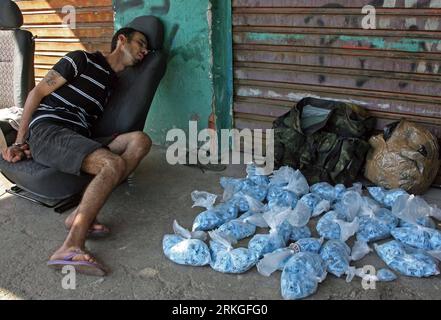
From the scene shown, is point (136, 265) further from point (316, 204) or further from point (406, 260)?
point (406, 260)

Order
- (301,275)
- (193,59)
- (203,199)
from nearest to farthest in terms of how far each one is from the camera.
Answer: (301,275) → (203,199) → (193,59)

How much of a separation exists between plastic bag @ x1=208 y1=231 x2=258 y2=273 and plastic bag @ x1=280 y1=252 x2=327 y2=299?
0.76ft

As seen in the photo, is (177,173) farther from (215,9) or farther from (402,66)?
(402,66)

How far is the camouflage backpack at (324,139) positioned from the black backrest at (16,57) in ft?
7.41

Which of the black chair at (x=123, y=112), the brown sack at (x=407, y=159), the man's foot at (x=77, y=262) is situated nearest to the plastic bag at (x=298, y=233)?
the brown sack at (x=407, y=159)

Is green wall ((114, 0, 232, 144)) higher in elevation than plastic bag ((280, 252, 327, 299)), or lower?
higher

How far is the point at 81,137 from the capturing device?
10.0ft

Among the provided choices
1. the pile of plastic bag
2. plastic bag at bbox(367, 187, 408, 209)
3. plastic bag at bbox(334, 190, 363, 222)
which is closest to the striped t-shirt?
the pile of plastic bag

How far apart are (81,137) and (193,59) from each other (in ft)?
4.95

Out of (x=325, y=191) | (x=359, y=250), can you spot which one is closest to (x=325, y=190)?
(x=325, y=191)

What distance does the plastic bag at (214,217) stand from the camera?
9.78ft

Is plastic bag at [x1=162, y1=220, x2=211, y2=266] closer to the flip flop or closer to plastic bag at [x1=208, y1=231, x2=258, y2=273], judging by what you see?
plastic bag at [x1=208, y1=231, x2=258, y2=273]

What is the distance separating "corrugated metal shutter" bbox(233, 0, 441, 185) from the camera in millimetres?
3311

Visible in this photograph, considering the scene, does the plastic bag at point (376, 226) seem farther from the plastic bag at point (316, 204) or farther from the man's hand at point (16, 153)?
the man's hand at point (16, 153)
